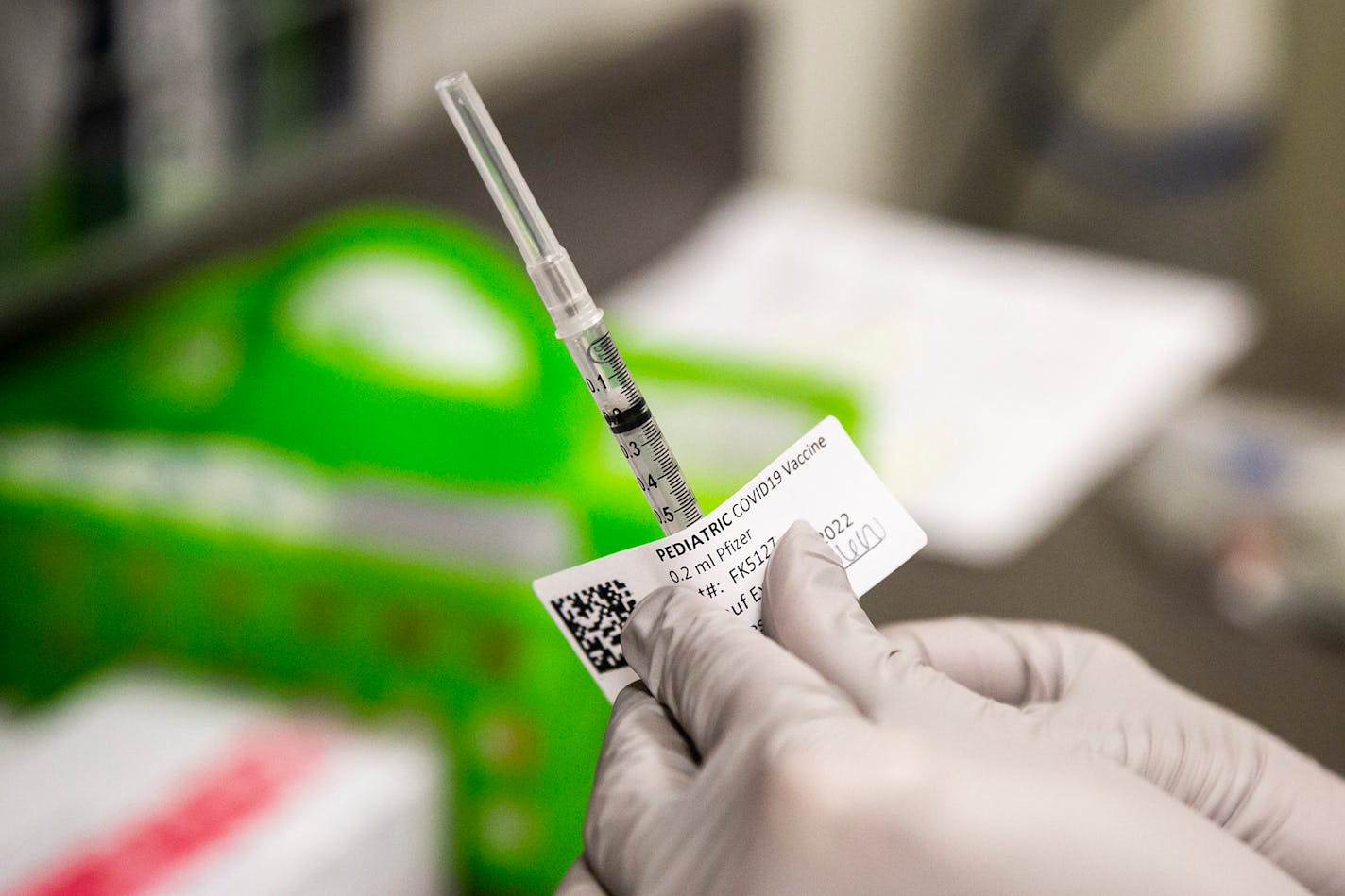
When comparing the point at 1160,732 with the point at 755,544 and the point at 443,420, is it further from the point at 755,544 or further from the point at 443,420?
the point at 443,420

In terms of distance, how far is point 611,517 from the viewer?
0.67 meters

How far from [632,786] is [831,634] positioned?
7 centimetres

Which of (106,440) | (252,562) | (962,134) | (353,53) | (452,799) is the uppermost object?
(353,53)

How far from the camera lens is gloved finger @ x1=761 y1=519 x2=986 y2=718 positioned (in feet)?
1.10

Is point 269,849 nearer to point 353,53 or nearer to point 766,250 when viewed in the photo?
point 353,53

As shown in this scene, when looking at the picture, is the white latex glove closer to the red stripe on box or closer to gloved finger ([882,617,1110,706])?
gloved finger ([882,617,1110,706])

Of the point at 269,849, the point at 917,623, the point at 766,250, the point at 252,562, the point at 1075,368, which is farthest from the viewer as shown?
the point at 766,250

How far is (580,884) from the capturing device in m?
0.36

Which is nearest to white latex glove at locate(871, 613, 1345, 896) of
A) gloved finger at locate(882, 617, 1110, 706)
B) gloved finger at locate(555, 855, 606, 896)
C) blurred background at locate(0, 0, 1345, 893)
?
gloved finger at locate(882, 617, 1110, 706)

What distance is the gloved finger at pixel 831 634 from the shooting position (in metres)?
0.33

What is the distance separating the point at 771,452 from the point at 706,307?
1.98ft

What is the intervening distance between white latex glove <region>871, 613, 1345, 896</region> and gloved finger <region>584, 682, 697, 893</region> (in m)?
0.08

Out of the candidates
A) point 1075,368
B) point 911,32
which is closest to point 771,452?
point 1075,368

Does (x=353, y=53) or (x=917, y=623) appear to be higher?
(x=353, y=53)
